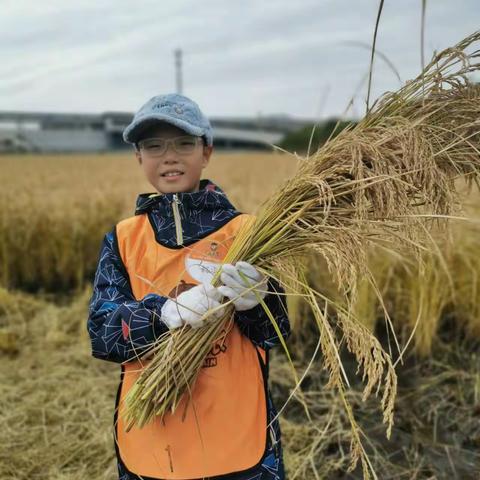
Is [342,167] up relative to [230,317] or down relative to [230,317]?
up

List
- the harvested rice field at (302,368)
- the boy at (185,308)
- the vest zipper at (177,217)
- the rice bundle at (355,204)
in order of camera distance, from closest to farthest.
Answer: the rice bundle at (355,204), the boy at (185,308), the vest zipper at (177,217), the harvested rice field at (302,368)

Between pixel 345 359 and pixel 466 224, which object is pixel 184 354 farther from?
pixel 466 224

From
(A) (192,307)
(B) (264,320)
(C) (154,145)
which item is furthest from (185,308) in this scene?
(C) (154,145)

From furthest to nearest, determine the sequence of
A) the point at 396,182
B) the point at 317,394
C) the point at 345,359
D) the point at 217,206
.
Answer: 1. the point at 345,359
2. the point at 317,394
3. the point at 217,206
4. the point at 396,182

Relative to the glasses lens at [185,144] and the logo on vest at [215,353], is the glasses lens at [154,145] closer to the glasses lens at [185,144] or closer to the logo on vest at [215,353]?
the glasses lens at [185,144]

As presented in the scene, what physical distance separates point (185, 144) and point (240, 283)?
1.59 ft

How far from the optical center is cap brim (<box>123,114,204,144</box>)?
1439 millimetres

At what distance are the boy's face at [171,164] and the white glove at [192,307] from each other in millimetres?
351

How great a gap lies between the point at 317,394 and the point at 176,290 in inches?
70.7

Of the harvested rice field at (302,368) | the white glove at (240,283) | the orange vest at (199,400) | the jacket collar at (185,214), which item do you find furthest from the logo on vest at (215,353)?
the harvested rice field at (302,368)

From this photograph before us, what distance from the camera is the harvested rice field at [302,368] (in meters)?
2.38

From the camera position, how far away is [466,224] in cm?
334

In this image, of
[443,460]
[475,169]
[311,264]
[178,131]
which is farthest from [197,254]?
[311,264]

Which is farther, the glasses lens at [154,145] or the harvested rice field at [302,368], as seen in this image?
the harvested rice field at [302,368]
